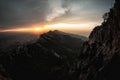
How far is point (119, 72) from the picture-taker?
197500 millimetres

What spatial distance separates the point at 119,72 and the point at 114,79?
909cm

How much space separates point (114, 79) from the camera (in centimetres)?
19550
